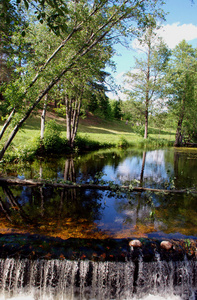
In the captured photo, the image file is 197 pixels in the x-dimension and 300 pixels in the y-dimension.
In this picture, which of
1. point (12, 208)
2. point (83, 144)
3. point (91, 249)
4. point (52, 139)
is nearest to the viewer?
point (91, 249)

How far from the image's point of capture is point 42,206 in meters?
7.50

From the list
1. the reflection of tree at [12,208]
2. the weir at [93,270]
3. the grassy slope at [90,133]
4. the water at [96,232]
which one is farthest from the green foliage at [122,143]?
the weir at [93,270]

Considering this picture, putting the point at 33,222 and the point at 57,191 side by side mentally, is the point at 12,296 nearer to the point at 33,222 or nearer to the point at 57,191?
the point at 33,222

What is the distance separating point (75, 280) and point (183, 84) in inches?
1211

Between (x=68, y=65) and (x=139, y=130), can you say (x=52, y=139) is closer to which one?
(x=68, y=65)

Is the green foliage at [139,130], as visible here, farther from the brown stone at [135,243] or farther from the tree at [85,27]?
the brown stone at [135,243]

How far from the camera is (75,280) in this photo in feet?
15.2

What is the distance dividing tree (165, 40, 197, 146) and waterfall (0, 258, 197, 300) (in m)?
29.1

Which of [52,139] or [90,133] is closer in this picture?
[52,139]

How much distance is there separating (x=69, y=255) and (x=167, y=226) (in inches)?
125

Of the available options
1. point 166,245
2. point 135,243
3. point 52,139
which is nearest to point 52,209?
point 135,243

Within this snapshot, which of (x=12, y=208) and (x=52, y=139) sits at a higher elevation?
(x=52, y=139)

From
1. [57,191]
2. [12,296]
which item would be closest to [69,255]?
[12,296]

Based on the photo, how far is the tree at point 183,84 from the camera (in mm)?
30062
